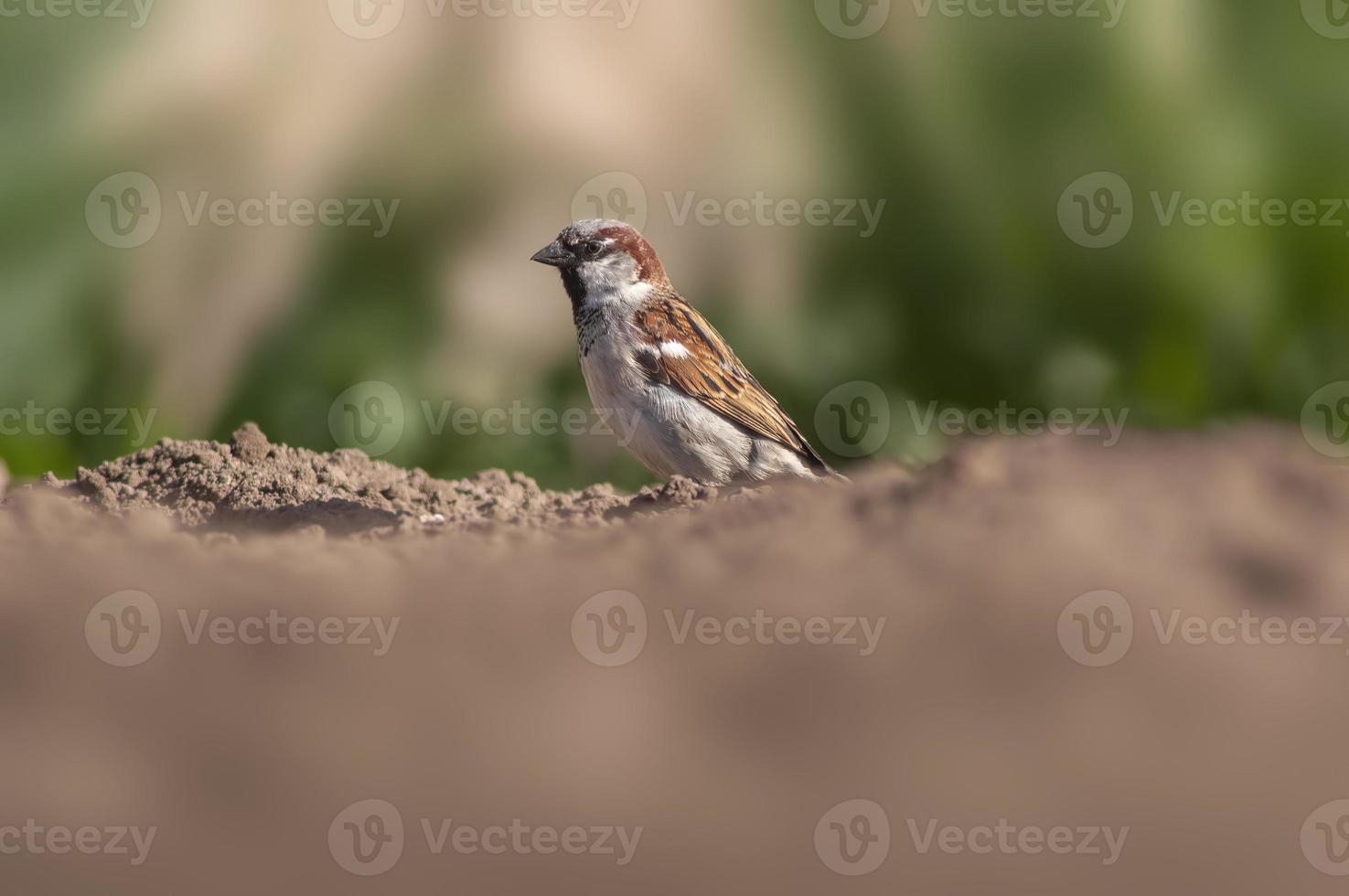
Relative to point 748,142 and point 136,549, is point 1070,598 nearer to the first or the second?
point 136,549

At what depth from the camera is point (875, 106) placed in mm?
4441

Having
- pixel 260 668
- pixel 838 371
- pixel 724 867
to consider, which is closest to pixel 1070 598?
pixel 724 867
